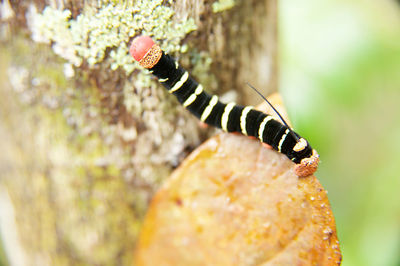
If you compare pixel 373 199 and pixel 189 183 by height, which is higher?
pixel 189 183

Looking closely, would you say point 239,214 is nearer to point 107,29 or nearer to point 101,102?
point 101,102

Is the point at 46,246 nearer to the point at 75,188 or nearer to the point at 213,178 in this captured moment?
the point at 75,188

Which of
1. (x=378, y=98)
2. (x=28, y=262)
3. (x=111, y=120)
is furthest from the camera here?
(x=378, y=98)

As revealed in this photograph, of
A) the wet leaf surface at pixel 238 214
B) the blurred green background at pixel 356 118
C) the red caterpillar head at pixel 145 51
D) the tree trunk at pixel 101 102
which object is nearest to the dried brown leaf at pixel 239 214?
the wet leaf surface at pixel 238 214

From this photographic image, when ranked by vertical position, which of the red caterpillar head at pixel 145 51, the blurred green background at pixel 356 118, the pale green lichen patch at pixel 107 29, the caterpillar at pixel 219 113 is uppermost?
the pale green lichen patch at pixel 107 29

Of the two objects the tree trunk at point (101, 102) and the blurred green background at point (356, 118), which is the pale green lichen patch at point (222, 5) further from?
the blurred green background at point (356, 118)

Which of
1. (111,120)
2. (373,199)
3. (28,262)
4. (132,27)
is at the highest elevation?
(132,27)

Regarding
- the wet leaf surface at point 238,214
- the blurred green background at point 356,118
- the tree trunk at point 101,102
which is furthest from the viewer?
the blurred green background at point 356,118

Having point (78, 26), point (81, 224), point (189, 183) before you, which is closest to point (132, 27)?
point (78, 26)
